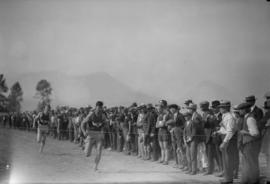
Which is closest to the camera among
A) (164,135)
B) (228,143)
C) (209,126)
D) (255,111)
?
(228,143)

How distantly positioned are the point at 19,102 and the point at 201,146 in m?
5.09

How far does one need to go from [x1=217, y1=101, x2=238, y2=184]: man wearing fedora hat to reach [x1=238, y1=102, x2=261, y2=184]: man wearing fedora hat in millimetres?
248

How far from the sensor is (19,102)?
9570mm

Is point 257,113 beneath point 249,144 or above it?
above

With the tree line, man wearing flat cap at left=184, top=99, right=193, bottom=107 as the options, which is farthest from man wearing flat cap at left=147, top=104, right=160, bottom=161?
the tree line

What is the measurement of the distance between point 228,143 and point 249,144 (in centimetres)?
47

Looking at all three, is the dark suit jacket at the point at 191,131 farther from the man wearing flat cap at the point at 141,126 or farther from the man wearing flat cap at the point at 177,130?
the man wearing flat cap at the point at 141,126

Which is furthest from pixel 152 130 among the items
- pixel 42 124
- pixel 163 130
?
pixel 42 124

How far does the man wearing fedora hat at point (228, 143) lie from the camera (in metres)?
7.47

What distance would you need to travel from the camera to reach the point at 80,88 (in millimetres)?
9625

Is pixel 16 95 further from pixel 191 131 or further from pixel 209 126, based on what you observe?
pixel 209 126

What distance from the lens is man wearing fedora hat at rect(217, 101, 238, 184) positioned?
7.47 meters

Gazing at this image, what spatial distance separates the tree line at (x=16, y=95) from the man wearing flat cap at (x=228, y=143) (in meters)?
4.79

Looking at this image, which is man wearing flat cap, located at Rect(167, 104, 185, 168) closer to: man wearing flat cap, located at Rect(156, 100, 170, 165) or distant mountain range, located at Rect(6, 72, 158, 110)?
man wearing flat cap, located at Rect(156, 100, 170, 165)
